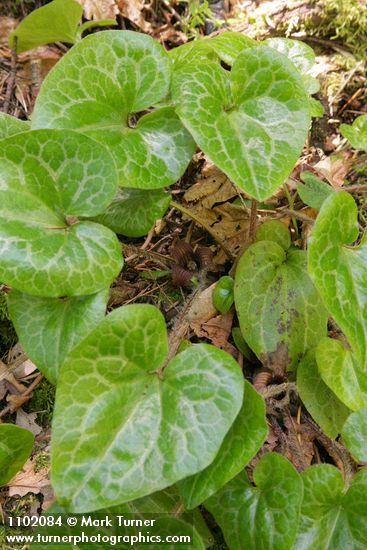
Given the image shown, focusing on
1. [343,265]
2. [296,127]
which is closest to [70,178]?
[296,127]

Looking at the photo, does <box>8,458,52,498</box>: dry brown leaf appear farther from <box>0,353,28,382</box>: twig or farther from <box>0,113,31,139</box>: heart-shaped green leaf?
<box>0,113,31,139</box>: heart-shaped green leaf

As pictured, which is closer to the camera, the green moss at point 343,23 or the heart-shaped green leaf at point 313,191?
the heart-shaped green leaf at point 313,191

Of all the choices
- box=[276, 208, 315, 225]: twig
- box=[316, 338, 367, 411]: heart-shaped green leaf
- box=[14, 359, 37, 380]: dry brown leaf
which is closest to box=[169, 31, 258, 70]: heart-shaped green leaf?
box=[276, 208, 315, 225]: twig

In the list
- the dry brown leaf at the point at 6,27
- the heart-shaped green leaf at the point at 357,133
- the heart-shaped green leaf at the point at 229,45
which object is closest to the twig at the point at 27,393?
the heart-shaped green leaf at the point at 229,45

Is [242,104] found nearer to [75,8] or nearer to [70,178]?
[70,178]

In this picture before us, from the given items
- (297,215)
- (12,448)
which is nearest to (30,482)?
(12,448)

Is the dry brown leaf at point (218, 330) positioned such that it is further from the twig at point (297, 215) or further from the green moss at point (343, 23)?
the green moss at point (343, 23)

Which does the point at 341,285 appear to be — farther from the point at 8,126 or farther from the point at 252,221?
the point at 8,126
